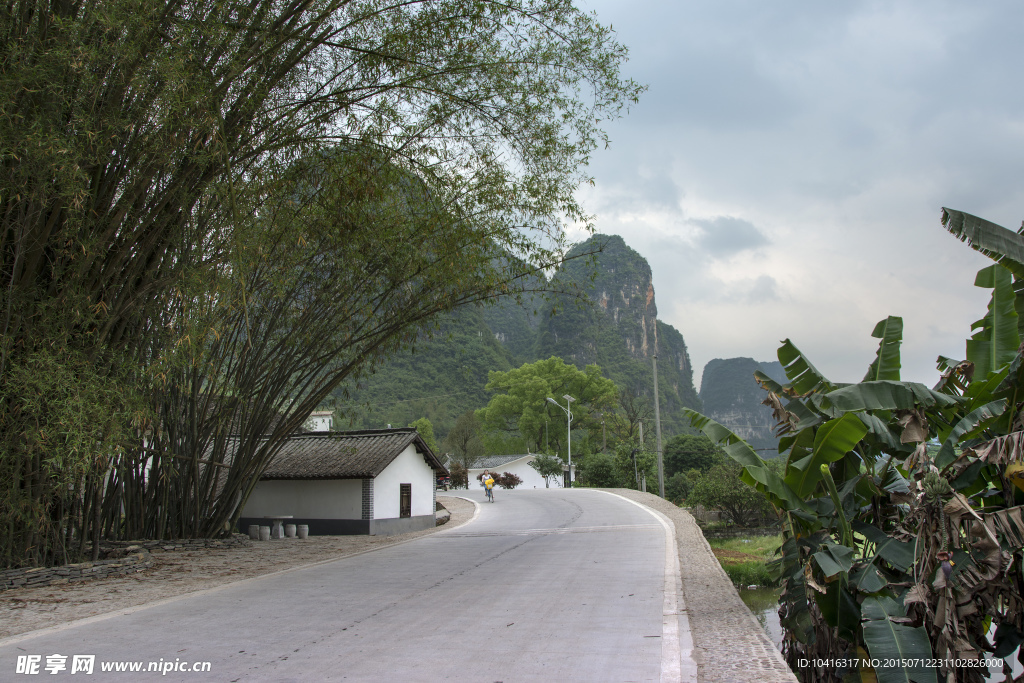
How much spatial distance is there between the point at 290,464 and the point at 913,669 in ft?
62.9

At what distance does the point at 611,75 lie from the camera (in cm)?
1040

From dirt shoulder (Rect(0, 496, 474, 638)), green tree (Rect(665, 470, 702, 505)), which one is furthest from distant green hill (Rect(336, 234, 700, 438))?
dirt shoulder (Rect(0, 496, 474, 638))

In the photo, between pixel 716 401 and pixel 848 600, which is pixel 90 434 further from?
pixel 716 401

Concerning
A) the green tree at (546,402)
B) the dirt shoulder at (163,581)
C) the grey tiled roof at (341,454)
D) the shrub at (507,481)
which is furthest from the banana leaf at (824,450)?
the green tree at (546,402)

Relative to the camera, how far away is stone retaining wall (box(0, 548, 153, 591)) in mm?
9625

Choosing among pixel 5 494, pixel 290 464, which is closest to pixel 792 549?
pixel 5 494

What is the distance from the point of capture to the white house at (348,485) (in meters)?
20.3

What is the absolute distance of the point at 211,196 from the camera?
368 inches

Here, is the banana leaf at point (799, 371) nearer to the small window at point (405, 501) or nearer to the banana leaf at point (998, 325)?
the banana leaf at point (998, 325)

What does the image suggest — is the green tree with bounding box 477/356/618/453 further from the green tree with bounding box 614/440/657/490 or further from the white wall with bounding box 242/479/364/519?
the white wall with bounding box 242/479/364/519

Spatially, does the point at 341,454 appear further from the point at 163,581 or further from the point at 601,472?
the point at 601,472

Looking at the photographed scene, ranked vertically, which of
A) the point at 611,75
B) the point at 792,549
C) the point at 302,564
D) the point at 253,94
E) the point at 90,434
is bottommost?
the point at 302,564

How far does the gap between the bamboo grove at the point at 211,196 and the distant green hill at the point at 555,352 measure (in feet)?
95.0

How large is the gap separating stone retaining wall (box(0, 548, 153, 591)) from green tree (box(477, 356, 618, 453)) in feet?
157
